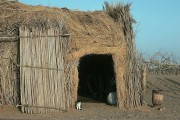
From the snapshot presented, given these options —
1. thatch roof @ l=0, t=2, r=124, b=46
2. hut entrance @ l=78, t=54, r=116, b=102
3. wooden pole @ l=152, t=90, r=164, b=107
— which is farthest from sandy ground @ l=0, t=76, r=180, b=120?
thatch roof @ l=0, t=2, r=124, b=46

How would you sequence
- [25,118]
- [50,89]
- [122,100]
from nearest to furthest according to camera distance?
[25,118]
[50,89]
[122,100]

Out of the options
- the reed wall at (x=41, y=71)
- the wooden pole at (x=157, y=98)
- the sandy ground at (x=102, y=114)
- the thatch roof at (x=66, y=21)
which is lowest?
the sandy ground at (x=102, y=114)

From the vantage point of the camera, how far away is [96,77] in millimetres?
18344

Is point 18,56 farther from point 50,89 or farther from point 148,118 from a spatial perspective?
point 148,118

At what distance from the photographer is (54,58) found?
13266 millimetres

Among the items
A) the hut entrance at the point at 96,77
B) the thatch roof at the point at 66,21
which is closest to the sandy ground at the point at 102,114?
the hut entrance at the point at 96,77

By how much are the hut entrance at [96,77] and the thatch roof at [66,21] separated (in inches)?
107

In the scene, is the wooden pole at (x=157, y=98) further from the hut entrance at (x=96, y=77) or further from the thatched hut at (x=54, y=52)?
the hut entrance at (x=96, y=77)

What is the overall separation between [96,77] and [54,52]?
535 cm

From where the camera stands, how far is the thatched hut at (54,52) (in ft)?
43.3

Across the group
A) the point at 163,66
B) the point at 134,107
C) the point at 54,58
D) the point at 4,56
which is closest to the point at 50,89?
the point at 54,58

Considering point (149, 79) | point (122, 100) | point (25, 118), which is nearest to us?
point (25, 118)

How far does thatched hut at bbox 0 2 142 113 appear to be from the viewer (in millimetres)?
13195

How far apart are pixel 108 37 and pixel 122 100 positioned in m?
2.16
